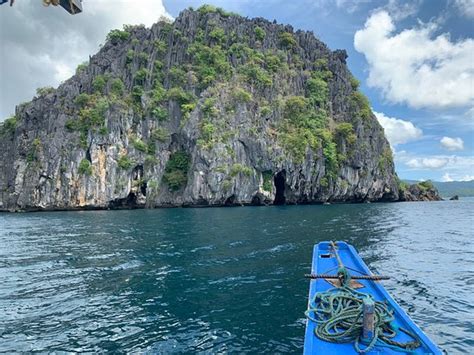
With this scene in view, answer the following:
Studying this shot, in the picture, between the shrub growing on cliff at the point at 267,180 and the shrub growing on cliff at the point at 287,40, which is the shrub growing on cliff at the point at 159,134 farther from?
the shrub growing on cliff at the point at 287,40

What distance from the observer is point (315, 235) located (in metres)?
25.9

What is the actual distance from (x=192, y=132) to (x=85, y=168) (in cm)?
2187

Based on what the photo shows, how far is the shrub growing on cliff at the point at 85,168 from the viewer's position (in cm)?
6431

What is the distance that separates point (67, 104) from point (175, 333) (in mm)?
75766

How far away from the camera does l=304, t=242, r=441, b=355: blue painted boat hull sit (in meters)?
6.36

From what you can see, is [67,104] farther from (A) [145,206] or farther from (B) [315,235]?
(B) [315,235]

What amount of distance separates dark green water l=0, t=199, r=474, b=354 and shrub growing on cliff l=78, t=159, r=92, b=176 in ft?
132

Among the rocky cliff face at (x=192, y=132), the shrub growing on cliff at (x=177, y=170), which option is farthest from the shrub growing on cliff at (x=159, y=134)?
the shrub growing on cliff at (x=177, y=170)

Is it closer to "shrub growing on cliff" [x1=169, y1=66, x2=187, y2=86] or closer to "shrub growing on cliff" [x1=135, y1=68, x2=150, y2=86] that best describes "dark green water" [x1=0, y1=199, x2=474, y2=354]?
"shrub growing on cliff" [x1=169, y1=66, x2=187, y2=86]

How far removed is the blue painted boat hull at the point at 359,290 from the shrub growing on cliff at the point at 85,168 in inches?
2293

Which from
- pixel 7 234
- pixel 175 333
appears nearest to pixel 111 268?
pixel 175 333

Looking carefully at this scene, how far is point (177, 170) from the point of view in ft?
231

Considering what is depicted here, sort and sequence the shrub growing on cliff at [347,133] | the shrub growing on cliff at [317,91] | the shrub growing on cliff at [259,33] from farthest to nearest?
1. the shrub growing on cliff at [259,33]
2. the shrub growing on cliff at [317,91]
3. the shrub growing on cliff at [347,133]

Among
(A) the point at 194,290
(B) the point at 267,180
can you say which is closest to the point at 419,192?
(B) the point at 267,180
